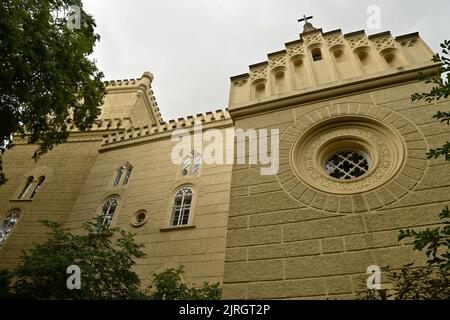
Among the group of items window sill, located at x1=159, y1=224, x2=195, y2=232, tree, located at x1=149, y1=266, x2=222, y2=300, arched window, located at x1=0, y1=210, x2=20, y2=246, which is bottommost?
tree, located at x1=149, y1=266, x2=222, y2=300

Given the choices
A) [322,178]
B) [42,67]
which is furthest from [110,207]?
[322,178]

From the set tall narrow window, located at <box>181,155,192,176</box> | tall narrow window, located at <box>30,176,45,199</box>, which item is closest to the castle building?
tall narrow window, located at <box>181,155,192,176</box>

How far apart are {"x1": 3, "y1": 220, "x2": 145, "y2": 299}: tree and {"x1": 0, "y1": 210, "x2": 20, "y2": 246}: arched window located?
9.94m

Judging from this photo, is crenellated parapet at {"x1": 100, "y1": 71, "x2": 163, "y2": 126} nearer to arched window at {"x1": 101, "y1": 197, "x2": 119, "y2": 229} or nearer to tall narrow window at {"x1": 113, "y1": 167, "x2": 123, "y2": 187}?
tall narrow window at {"x1": 113, "y1": 167, "x2": 123, "y2": 187}

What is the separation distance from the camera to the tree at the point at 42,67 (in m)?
8.78

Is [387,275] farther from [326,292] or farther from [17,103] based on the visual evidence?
[17,103]

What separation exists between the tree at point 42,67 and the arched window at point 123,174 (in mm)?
4841

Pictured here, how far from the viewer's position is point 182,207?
1396 cm

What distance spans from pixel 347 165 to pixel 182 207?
29.7ft

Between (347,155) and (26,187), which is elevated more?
(26,187)

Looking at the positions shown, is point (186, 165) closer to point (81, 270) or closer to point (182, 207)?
point (182, 207)

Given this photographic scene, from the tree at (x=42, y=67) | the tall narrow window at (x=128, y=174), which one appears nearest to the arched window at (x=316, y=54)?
the tree at (x=42, y=67)

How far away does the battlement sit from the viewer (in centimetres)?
1709

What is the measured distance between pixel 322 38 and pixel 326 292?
7.26m
